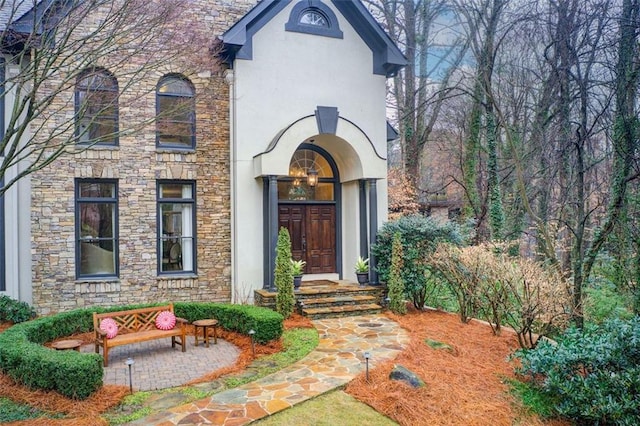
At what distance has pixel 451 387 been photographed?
6164 millimetres

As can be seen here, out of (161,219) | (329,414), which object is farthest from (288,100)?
(329,414)

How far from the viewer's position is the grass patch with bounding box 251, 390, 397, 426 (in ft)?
17.2

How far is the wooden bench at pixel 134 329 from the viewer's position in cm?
737

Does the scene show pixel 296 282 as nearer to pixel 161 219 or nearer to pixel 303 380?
pixel 161 219

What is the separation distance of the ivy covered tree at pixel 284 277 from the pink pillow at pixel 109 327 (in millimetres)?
3449

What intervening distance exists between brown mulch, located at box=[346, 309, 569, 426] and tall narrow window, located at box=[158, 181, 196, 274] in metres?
6.12

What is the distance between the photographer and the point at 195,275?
11.4m

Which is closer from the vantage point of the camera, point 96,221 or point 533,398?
point 533,398

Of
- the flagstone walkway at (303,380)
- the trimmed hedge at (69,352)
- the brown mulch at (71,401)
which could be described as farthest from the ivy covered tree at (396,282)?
the brown mulch at (71,401)

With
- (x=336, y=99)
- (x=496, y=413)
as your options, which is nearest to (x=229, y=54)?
(x=336, y=99)

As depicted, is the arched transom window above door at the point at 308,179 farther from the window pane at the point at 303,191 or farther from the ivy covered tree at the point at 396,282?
the ivy covered tree at the point at 396,282

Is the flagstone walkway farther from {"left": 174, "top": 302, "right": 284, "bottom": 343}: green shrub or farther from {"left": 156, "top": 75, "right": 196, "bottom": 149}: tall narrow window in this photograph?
{"left": 156, "top": 75, "right": 196, "bottom": 149}: tall narrow window

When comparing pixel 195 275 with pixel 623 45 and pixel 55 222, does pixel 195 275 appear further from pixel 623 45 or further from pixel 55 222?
pixel 623 45

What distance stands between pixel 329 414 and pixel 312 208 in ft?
25.8
